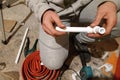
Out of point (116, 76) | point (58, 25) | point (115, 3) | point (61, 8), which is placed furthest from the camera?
point (116, 76)

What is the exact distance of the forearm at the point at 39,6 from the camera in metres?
0.90

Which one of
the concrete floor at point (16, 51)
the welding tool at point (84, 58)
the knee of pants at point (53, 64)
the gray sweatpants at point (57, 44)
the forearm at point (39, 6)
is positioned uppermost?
the forearm at point (39, 6)

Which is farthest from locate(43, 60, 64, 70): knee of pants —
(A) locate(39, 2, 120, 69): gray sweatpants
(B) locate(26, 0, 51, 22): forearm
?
(B) locate(26, 0, 51, 22): forearm

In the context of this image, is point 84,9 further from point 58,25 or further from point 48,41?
point 58,25

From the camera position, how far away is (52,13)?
0.86 metres

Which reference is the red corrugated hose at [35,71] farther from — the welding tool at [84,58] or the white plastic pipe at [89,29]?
the white plastic pipe at [89,29]

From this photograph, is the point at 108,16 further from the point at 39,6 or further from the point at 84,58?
the point at 84,58

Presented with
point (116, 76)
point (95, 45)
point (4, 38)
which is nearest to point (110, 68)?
point (116, 76)

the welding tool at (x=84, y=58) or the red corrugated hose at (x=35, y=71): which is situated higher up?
the welding tool at (x=84, y=58)

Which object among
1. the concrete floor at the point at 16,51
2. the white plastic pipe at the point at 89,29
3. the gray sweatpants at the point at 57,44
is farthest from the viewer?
the concrete floor at the point at 16,51

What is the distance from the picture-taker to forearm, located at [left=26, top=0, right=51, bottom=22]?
0.90m

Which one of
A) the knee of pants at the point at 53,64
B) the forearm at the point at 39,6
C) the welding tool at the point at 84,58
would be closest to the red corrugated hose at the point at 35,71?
the knee of pants at the point at 53,64

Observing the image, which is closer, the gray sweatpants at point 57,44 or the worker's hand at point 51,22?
the worker's hand at point 51,22

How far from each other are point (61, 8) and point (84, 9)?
141 mm
